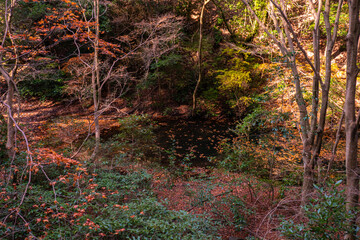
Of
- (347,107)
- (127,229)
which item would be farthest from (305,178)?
(127,229)

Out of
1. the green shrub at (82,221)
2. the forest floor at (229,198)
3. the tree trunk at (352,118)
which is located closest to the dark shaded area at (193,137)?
the forest floor at (229,198)

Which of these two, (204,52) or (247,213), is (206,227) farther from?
(204,52)

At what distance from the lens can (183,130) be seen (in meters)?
12.2

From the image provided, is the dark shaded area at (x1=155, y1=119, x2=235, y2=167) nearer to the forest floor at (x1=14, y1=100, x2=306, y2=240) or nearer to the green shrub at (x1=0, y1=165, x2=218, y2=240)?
the forest floor at (x1=14, y1=100, x2=306, y2=240)

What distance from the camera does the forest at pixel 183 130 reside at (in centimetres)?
280

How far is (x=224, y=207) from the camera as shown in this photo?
538cm

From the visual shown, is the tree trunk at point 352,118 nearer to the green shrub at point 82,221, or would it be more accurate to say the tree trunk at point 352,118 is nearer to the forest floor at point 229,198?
the forest floor at point 229,198

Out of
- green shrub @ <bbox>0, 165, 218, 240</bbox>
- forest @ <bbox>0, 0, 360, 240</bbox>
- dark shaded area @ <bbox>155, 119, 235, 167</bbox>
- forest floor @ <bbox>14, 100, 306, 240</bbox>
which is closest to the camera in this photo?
green shrub @ <bbox>0, 165, 218, 240</bbox>

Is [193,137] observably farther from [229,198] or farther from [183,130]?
[229,198]

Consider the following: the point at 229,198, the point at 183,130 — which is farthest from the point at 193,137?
the point at 229,198

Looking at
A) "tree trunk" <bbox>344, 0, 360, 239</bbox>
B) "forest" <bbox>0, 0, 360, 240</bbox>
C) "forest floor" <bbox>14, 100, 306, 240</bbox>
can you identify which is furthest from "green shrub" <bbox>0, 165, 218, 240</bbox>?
"tree trunk" <bbox>344, 0, 360, 239</bbox>

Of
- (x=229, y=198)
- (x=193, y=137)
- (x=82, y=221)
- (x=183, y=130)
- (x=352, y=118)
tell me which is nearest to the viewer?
(x=352, y=118)

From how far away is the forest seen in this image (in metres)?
2.80

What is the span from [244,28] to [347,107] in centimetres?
1261
